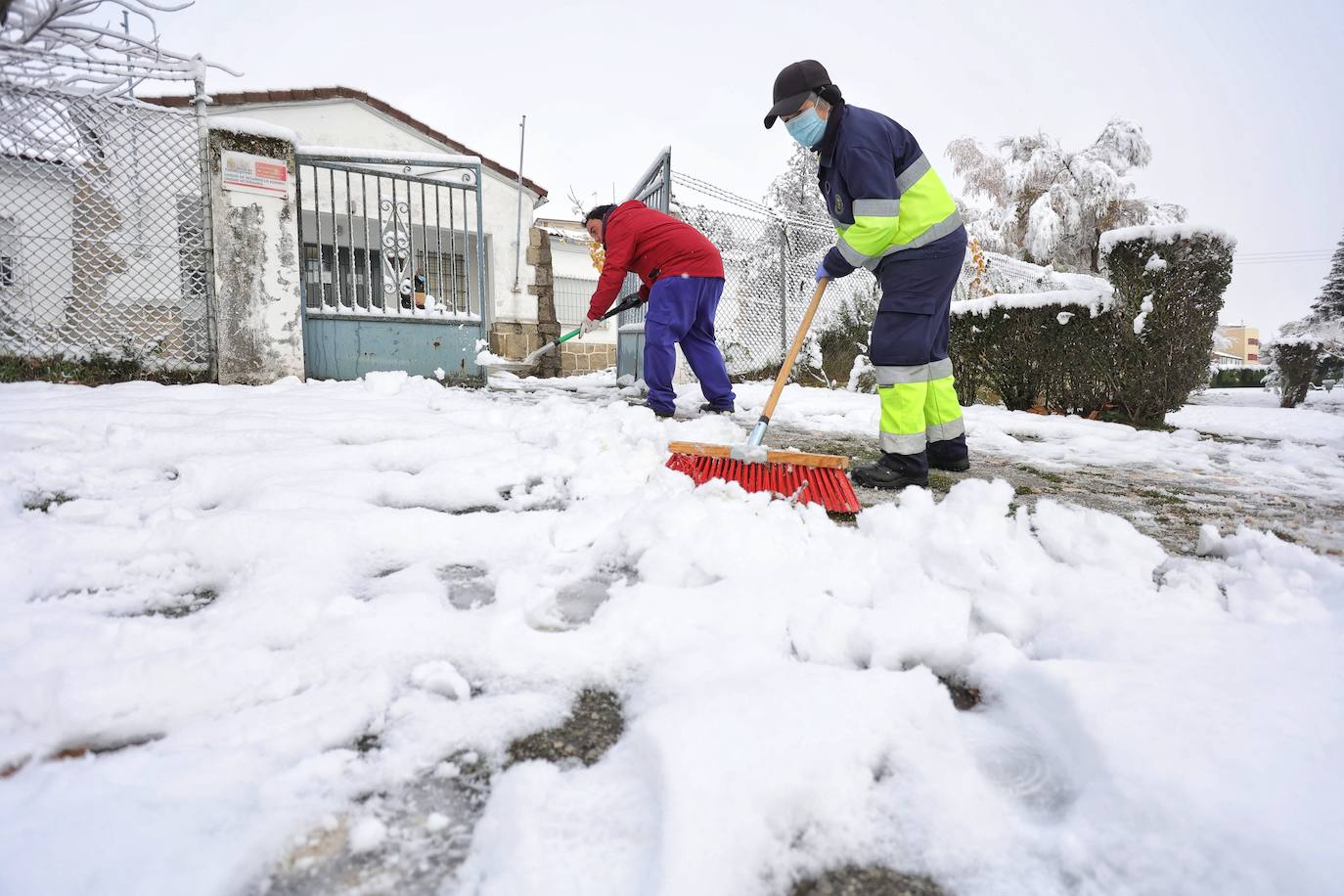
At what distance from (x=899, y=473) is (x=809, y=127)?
143 centimetres

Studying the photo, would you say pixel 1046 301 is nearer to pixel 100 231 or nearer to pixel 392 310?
pixel 392 310

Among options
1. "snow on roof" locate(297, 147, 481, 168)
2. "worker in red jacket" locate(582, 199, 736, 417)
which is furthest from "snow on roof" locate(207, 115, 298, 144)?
"worker in red jacket" locate(582, 199, 736, 417)

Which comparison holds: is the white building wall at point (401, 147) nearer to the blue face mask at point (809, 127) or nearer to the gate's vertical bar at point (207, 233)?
the gate's vertical bar at point (207, 233)

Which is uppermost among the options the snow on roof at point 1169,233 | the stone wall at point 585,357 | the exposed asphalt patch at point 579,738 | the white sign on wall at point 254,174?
the white sign on wall at point 254,174

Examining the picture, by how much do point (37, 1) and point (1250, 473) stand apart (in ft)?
23.4

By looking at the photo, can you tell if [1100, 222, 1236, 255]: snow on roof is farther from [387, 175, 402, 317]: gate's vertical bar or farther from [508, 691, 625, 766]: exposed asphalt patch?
[387, 175, 402, 317]: gate's vertical bar

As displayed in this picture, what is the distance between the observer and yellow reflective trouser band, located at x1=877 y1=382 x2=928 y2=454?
250 cm

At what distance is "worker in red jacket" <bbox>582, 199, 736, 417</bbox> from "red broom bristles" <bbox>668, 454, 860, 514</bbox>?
1.77 metres

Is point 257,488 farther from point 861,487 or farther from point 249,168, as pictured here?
point 249,168

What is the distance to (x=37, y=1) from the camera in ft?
13.1

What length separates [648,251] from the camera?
4.41 meters

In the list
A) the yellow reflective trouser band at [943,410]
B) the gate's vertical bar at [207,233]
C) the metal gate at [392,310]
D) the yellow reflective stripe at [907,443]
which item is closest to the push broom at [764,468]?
the yellow reflective stripe at [907,443]

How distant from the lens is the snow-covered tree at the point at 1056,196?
1912cm

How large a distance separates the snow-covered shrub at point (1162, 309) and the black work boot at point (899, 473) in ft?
11.2
